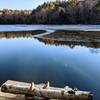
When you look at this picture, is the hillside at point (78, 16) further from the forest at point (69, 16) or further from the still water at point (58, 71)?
the still water at point (58, 71)

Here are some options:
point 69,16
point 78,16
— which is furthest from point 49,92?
point 69,16

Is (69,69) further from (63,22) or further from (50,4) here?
(50,4)

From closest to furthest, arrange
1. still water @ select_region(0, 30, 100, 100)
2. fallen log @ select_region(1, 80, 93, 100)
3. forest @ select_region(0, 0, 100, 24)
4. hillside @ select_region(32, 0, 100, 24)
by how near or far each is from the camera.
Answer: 1. fallen log @ select_region(1, 80, 93, 100)
2. still water @ select_region(0, 30, 100, 100)
3. hillside @ select_region(32, 0, 100, 24)
4. forest @ select_region(0, 0, 100, 24)

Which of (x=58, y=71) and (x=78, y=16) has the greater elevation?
(x=78, y=16)

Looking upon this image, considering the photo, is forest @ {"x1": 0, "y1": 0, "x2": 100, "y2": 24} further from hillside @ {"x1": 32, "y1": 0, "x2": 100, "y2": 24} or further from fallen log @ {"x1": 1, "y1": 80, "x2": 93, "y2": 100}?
fallen log @ {"x1": 1, "y1": 80, "x2": 93, "y2": 100}

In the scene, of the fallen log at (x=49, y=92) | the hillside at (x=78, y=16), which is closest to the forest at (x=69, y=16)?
the hillside at (x=78, y=16)

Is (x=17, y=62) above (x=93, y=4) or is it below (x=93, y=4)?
below

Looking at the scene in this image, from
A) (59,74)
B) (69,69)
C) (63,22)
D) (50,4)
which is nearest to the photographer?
(59,74)

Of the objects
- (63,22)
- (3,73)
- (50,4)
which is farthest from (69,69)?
(50,4)

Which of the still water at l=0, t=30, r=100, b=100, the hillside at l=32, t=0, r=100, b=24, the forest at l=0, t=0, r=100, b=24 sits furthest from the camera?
the forest at l=0, t=0, r=100, b=24

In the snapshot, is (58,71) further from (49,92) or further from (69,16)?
(69,16)

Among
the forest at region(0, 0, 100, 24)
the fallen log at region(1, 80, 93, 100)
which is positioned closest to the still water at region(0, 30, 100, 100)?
the fallen log at region(1, 80, 93, 100)

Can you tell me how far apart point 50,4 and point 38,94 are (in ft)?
396

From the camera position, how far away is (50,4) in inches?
4956
